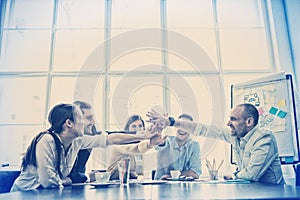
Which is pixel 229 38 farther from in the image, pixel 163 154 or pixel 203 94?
pixel 163 154

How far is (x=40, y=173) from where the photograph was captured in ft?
4.82

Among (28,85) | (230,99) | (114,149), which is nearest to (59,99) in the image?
(28,85)

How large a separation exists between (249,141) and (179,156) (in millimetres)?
632

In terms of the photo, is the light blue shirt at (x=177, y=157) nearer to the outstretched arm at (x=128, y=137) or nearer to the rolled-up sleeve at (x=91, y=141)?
the outstretched arm at (x=128, y=137)

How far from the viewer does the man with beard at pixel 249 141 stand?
183 centimetres

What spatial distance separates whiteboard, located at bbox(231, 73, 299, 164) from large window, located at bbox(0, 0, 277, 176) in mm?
437

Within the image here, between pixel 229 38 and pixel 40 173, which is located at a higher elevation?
pixel 229 38

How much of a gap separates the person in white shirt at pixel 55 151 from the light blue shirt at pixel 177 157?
671 mm

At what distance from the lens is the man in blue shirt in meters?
2.35

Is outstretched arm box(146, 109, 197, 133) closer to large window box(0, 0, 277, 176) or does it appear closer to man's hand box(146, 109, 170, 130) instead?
man's hand box(146, 109, 170, 130)

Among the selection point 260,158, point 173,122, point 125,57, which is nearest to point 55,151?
point 173,122

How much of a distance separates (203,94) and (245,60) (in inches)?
27.2

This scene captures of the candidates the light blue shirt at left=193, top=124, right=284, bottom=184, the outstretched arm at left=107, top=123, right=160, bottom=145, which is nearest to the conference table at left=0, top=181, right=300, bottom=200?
the light blue shirt at left=193, top=124, right=284, bottom=184

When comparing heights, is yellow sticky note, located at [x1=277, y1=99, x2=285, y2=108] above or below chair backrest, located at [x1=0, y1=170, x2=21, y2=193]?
above
